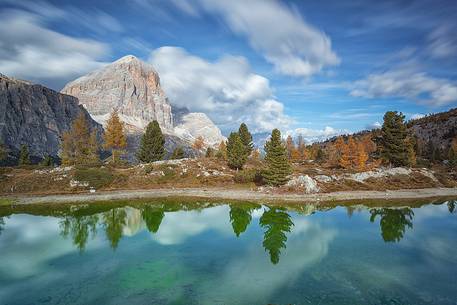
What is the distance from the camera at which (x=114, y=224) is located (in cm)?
4581

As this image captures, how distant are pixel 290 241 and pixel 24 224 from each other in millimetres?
35184

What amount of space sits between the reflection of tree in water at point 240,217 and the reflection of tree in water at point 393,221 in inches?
718

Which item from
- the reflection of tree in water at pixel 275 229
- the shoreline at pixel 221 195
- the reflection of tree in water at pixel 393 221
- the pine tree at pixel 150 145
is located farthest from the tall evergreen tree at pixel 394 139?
the pine tree at pixel 150 145

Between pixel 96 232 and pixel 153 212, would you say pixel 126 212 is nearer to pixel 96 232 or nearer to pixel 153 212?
pixel 153 212

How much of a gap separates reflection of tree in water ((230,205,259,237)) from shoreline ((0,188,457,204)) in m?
6.05

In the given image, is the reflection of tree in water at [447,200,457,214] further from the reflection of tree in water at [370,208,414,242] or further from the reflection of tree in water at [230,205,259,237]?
the reflection of tree in water at [230,205,259,237]

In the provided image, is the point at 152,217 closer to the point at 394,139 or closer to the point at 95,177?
the point at 95,177

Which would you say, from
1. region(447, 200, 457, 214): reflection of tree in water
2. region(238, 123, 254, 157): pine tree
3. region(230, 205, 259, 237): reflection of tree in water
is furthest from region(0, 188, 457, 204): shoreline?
region(238, 123, 254, 157): pine tree

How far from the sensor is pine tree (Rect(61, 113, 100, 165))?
3426 inches

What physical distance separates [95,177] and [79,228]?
28339 mm

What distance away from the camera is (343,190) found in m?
73.1

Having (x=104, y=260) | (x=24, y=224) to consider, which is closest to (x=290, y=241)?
(x=104, y=260)

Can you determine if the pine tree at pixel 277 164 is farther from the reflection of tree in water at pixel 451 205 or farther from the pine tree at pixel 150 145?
the pine tree at pixel 150 145

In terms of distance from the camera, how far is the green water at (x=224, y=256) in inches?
958
